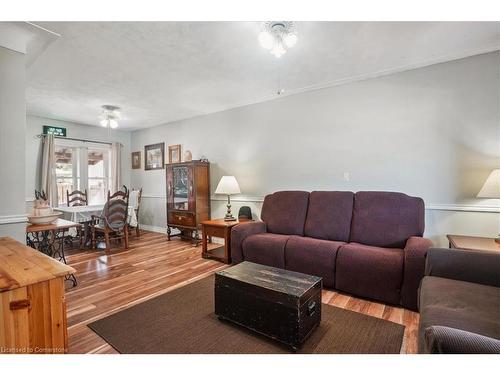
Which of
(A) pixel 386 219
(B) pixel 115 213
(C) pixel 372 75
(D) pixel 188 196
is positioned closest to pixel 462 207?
(A) pixel 386 219

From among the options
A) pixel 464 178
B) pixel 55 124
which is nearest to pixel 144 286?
pixel 464 178

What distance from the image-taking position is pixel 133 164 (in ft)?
19.8

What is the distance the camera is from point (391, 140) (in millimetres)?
2922

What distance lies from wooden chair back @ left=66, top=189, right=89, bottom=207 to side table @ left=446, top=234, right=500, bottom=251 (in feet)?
18.7

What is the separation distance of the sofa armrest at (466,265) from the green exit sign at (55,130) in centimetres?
604

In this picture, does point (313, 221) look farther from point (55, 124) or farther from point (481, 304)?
point (55, 124)

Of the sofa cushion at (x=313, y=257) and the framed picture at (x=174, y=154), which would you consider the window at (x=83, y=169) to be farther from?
the sofa cushion at (x=313, y=257)

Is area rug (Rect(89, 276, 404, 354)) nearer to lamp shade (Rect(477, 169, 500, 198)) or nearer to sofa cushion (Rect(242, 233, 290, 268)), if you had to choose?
sofa cushion (Rect(242, 233, 290, 268))

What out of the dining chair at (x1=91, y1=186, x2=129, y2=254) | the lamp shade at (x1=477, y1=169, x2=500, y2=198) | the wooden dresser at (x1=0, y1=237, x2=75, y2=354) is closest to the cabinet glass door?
the dining chair at (x1=91, y1=186, x2=129, y2=254)

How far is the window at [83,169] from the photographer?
496cm

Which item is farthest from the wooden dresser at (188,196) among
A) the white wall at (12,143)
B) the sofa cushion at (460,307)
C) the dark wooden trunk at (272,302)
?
the sofa cushion at (460,307)

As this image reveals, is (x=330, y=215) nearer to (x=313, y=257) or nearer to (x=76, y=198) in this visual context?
(x=313, y=257)

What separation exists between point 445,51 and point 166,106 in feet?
12.3

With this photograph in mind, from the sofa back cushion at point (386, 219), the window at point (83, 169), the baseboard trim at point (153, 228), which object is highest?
the window at point (83, 169)
